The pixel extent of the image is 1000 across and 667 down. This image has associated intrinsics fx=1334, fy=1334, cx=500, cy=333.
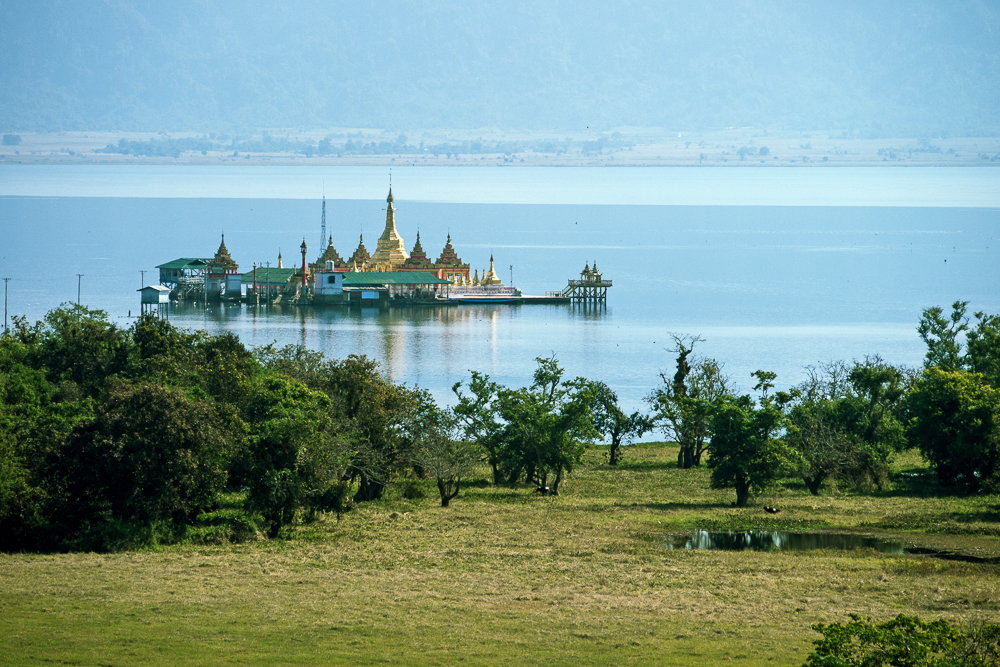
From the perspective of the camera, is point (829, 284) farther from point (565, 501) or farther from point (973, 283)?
point (565, 501)

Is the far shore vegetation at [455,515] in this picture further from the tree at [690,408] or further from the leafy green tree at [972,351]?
the leafy green tree at [972,351]

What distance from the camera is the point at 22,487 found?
3175 centimetres

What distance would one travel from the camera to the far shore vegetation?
25047mm

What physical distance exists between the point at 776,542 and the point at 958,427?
34.6 feet

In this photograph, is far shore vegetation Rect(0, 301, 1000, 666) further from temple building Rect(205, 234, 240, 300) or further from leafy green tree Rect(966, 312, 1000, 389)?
temple building Rect(205, 234, 240, 300)

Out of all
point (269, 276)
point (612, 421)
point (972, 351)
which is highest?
point (269, 276)

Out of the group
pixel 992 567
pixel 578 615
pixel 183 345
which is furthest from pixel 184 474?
pixel 992 567

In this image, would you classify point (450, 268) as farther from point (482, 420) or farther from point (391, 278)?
point (482, 420)

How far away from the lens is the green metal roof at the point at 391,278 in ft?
411

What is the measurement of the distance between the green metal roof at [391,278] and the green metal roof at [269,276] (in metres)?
5.91

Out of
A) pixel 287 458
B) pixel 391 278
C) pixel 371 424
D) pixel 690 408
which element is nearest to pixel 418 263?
pixel 391 278

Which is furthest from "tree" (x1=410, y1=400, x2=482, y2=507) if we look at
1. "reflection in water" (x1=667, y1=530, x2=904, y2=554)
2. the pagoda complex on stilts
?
the pagoda complex on stilts

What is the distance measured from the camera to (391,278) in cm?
12656

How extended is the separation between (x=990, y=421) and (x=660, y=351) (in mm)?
50492
